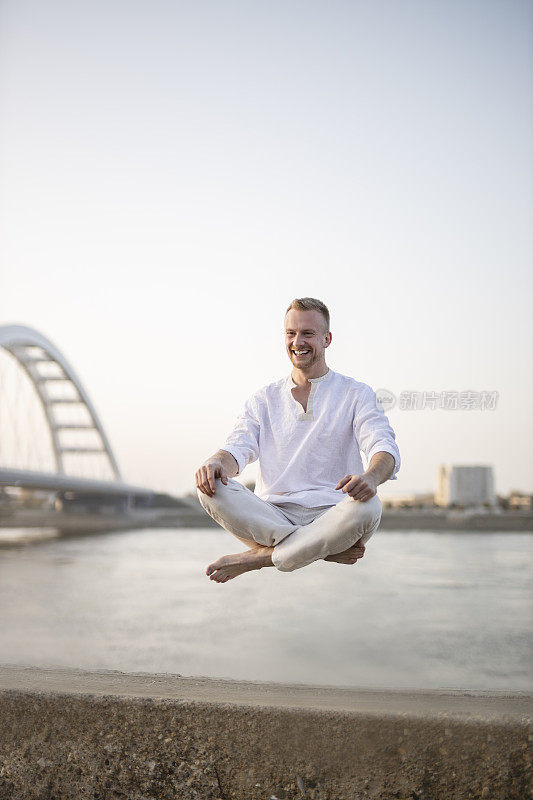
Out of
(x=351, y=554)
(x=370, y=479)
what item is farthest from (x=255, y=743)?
(x=370, y=479)

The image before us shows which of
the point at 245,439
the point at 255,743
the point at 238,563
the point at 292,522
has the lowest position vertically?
the point at 255,743

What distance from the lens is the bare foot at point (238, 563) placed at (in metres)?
3.46

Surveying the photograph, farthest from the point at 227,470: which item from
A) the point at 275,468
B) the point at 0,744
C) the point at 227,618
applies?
the point at 227,618

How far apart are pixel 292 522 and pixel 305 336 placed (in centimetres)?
81

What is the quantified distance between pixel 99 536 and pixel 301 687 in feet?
298

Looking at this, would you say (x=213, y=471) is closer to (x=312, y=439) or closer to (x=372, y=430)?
(x=312, y=439)

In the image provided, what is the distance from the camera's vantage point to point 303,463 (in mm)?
3406

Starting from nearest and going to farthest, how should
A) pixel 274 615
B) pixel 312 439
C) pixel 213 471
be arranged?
pixel 213 471 → pixel 312 439 → pixel 274 615

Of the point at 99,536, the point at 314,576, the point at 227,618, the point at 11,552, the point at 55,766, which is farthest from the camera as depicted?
the point at 314,576

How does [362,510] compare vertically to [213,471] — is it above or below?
below

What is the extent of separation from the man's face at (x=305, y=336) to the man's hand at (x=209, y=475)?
1.80 ft

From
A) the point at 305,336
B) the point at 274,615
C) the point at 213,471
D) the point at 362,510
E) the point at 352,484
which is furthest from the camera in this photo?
the point at 274,615

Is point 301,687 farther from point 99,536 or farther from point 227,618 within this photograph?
point 99,536

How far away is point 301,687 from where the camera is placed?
4922 millimetres
